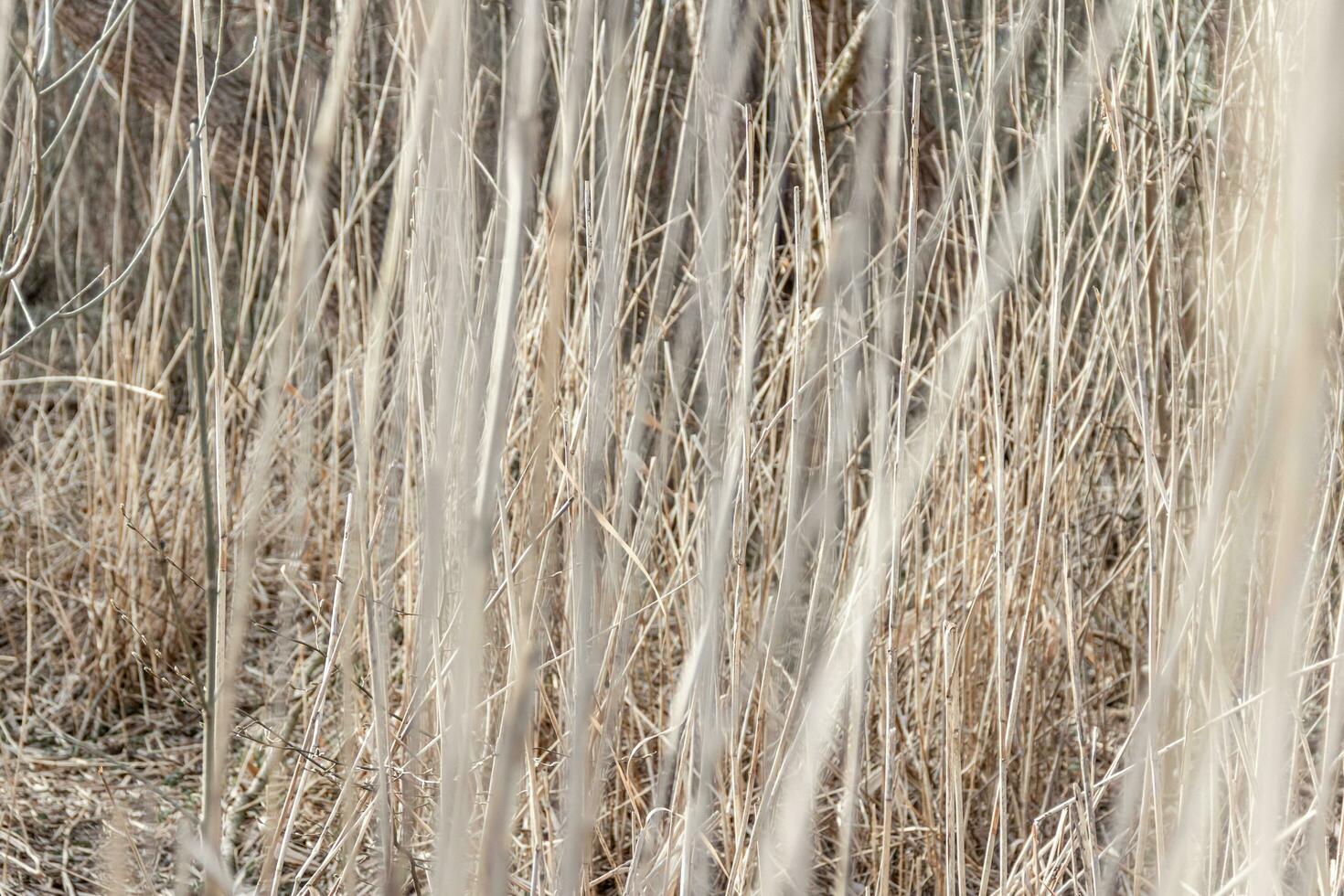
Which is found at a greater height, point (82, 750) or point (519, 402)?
point (519, 402)

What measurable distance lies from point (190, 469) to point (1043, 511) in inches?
48.3

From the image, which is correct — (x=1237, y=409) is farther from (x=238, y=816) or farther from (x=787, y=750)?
(x=238, y=816)

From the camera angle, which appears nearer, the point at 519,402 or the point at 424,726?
the point at 424,726

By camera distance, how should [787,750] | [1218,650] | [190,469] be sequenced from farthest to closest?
[190,469], [787,750], [1218,650]

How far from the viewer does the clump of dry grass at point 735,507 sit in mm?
449

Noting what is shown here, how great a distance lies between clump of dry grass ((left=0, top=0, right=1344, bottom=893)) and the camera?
45 centimetres

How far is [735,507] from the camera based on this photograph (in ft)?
2.64

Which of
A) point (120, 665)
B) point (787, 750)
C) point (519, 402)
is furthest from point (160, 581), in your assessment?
point (787, 750)

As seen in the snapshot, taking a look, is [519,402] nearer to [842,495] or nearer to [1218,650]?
[842,495]

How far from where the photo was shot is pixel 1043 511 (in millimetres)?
833

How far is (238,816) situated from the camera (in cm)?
120

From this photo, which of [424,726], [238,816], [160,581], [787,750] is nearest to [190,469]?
[160,581]

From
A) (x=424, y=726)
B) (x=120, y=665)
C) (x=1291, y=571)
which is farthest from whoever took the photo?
(x=120, y=665)

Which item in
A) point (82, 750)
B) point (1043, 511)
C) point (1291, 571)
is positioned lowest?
point (82, 750)
